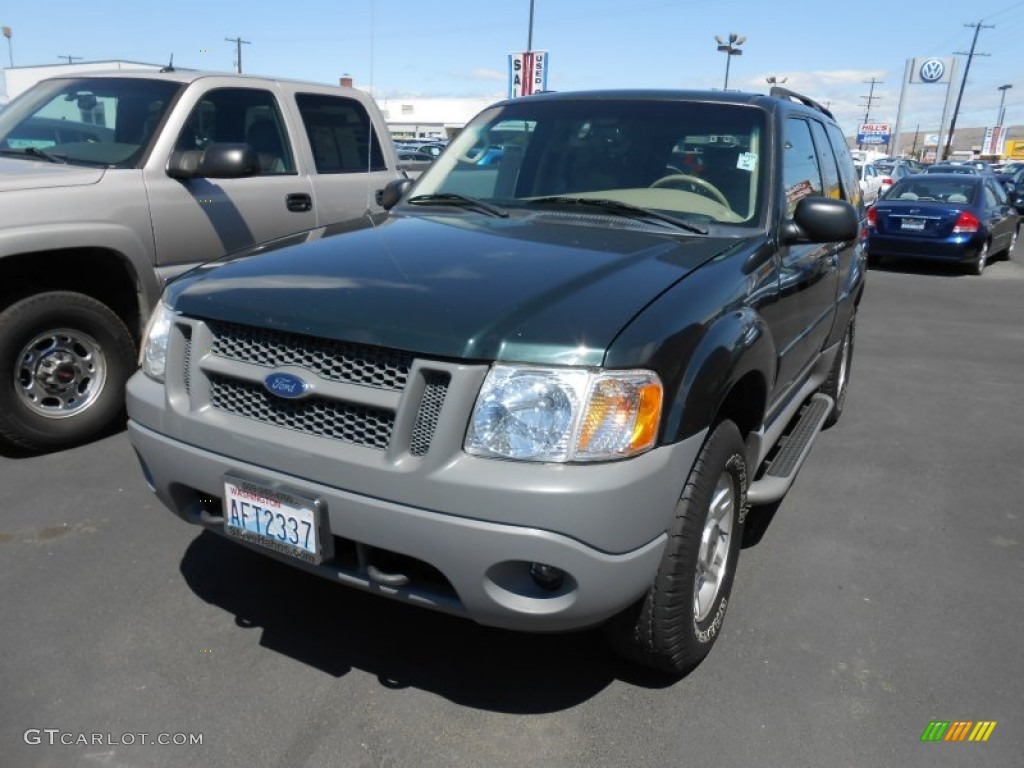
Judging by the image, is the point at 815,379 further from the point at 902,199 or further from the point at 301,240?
the point at 902,199

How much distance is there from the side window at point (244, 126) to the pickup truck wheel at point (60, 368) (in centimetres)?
117

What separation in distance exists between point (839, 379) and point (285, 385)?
161 inches

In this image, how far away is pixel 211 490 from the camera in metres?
2.49

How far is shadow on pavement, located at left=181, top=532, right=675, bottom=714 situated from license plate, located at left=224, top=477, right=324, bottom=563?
23.9 inches

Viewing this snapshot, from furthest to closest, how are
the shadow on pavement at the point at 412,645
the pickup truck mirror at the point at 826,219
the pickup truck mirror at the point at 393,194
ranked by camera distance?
the pickup truck mirror at the point at 393,194 → the pickup truck mirror at the point at 826,219 → the shadow on pavement at the point at 412,645

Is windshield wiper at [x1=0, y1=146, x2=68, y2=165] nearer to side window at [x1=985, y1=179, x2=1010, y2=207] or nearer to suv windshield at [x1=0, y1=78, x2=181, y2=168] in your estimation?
suv windshield at [x1=0, y1=78, x2=181, y2=168]

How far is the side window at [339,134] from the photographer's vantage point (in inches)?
225

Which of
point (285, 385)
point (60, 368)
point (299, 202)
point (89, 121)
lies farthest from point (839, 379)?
point (89, 121)

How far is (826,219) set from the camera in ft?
10.2

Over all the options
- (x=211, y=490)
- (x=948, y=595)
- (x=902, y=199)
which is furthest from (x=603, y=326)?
(x=902, y=199)

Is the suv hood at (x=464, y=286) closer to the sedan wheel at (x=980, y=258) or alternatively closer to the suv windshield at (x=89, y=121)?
the suv windshield at (x=89, y=121)

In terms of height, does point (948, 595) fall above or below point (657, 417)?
below

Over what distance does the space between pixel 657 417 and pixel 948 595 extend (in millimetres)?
1956

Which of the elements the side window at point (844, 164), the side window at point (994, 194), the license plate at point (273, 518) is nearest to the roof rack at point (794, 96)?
the side window at point (844, 164)
